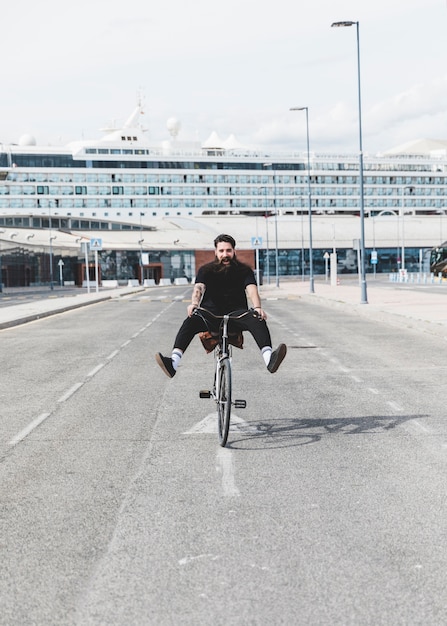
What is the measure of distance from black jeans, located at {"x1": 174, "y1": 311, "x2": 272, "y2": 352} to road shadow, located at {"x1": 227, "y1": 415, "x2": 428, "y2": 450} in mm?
900

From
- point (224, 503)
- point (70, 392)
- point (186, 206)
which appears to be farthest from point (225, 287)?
point (186, 206)

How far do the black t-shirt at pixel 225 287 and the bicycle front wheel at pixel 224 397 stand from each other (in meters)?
0.60

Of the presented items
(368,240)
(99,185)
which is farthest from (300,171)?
(99,185)

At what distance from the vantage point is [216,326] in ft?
27.0

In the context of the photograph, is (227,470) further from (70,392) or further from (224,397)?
(70,392)

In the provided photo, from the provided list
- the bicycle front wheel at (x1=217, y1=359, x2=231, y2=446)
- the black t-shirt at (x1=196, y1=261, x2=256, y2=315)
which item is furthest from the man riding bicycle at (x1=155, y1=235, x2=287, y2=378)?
the bicycle front wheel at (x1=217, y1=359, x2=231, y2=446)

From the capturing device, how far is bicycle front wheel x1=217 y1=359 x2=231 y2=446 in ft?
25.0

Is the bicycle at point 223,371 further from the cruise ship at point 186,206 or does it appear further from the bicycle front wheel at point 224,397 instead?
the cruise ship at point 186,206

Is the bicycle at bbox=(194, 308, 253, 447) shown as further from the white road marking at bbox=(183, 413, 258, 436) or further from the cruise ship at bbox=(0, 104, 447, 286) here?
the cruise ship at bbox=(0, 104, 447, 286)

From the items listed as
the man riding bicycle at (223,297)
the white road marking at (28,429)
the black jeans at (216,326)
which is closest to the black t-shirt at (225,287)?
the man riding bicycle at (223,297)

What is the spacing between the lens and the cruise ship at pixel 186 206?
10838 centimetres

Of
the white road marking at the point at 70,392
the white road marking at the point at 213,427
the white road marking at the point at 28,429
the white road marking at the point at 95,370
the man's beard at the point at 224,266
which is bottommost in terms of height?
the white road marking at the point at 95,370

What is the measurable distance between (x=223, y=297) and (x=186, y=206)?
10974 cm

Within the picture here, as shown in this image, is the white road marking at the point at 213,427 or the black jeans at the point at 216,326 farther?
the white road marking at the point at 213,427
